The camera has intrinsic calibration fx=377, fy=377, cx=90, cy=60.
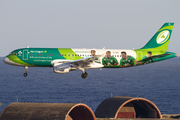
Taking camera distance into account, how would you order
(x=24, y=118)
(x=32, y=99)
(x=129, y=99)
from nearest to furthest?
(x=24, y=118), (x=129, y=99), (x=32, y=99)

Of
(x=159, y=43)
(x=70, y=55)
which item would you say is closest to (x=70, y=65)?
(x=70, y=55)

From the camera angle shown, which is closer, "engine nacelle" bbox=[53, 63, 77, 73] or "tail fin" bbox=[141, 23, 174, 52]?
"engine nacelle" bbox=[53, 63, 77, 73]

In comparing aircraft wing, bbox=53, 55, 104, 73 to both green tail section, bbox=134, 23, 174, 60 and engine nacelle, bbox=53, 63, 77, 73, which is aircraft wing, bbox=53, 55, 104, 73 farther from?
green tail section, bbox=134, 23, 174, 60

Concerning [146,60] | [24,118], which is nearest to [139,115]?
[146,60]

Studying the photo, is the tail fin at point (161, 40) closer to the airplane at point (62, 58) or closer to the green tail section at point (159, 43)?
the green tail section at point (159, 43)

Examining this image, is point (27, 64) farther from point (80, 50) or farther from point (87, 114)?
point (87, 114)

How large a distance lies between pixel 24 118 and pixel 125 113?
3275cm

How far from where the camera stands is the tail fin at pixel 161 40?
88.8 m

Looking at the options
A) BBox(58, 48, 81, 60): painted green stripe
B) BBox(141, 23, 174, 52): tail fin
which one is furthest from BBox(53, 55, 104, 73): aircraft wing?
BBox(141, 23, 174, 52): tail fin

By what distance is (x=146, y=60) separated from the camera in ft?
278

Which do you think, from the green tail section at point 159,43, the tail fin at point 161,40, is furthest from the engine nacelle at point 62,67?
the tail fin at point 161,40

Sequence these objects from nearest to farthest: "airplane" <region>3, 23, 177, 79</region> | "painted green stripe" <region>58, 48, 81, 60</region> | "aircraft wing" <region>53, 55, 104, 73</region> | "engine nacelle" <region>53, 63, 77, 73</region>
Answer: "aircraft wing" <region>53, 55, 104, 73</region>
"engine nacelle" <region>53, 63, 77, 73</region>
"airplane" <region>3, 23, 177, 79</region>
"painted green stripe" <region>58, 48, 81, 60</region>

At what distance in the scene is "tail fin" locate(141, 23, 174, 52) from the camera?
88750 millimetres

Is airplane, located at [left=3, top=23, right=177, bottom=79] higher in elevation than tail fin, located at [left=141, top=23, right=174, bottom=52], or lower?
lower
